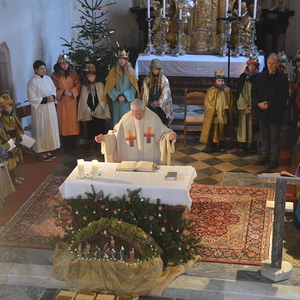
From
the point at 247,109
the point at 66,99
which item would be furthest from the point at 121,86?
the point at 247,109

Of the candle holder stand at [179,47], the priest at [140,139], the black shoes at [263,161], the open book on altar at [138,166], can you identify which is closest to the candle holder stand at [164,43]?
the candle holder stand at [179,47]

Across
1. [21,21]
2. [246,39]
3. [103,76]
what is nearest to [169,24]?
[246,39]

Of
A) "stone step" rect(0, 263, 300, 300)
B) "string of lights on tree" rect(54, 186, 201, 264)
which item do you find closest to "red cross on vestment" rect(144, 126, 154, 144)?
"string of lights on tree" rect(54, 186, 201, 264)

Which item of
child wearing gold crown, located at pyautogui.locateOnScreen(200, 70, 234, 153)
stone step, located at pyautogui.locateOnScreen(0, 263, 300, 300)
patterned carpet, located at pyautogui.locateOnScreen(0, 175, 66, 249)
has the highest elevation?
child wearing gold crown, located at pyautogui.locateOnScreen(200, 70, 234, 153)

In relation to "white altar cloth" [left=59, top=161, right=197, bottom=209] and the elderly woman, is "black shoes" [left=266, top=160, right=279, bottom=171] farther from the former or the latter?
the elderly woman

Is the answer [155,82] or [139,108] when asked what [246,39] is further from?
[139,108]

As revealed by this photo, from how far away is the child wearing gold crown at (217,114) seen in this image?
941cm

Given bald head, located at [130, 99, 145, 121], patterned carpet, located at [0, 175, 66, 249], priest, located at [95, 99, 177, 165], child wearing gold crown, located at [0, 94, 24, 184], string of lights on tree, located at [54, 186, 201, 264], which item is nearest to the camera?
string of lights on tree, located at [54, 186, 201, 264]

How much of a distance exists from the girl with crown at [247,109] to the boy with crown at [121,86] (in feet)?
6.05

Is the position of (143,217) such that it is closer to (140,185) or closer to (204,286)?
(140,185)

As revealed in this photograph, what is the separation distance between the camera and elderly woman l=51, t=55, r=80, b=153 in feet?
30.9

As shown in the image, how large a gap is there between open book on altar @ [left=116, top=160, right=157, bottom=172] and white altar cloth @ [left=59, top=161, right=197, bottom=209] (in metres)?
0.08

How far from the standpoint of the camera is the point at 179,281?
548 cm

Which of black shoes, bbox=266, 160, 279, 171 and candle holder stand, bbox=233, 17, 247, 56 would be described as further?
candle holder stand, bbox=233, 17, 247, 56
